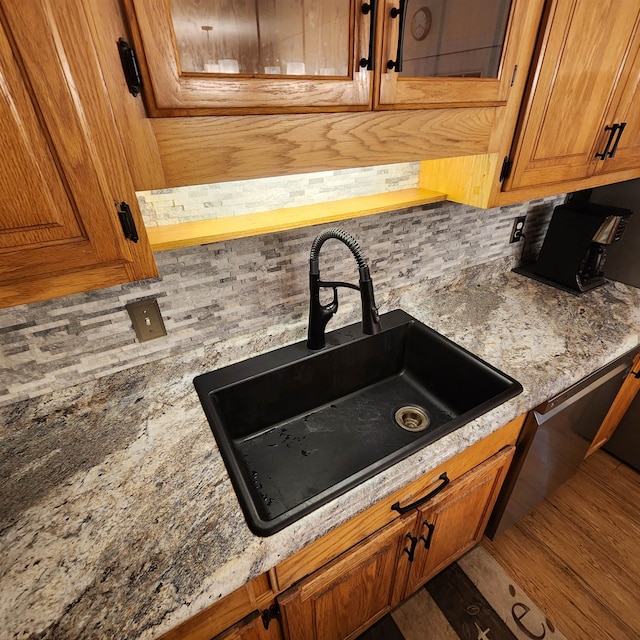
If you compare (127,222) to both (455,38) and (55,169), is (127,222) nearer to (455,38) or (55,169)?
(55,169)

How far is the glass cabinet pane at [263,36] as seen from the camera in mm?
521

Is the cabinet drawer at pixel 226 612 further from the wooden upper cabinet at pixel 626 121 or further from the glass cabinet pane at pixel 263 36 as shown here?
the wooden upper cabinet at pixel 626 121

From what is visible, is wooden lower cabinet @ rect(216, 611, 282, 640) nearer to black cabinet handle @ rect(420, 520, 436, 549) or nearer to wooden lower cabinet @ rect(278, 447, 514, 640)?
wooden lower cabinet @ rect(278, 447, 514, 640)

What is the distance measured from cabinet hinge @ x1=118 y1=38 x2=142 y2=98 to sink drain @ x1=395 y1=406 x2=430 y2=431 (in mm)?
1046

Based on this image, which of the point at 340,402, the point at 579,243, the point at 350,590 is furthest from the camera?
the point at 579,243

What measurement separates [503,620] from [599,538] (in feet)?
2.02

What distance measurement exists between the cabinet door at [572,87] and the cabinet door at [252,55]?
51cm

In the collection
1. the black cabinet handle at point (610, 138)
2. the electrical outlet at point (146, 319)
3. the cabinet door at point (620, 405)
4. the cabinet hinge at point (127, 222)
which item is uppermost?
the black cabinet handle at point (610, 138)

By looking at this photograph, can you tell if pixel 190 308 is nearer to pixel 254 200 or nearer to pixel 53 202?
pixel 254 200

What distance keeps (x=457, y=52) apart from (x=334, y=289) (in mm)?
614

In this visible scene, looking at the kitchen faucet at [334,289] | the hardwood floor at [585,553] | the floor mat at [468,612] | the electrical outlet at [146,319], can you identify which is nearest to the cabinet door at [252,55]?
the kitchen faucet at [334,289]

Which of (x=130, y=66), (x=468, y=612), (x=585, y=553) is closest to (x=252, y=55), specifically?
(x=130, y=66)

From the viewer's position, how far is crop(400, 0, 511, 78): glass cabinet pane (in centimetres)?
67

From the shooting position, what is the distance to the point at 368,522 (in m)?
0.83
